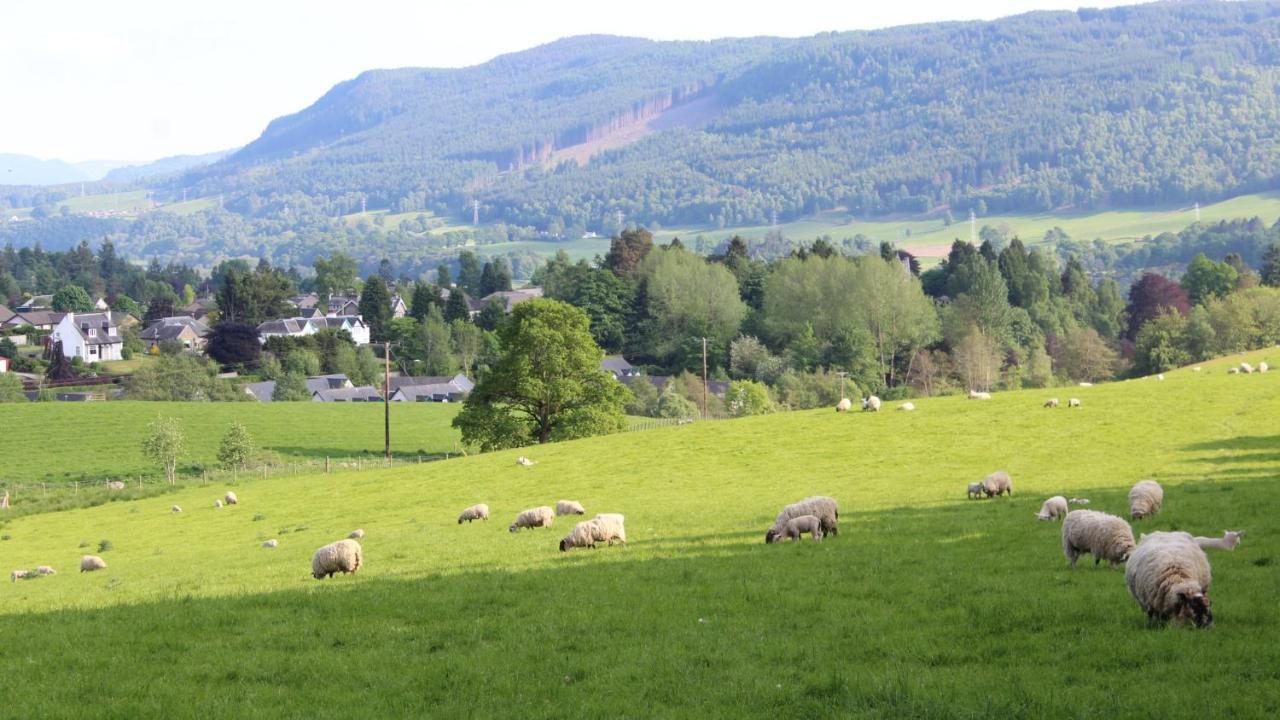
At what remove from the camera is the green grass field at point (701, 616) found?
45.2 ft

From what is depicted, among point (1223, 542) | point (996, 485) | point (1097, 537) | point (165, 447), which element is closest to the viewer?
point (1097, 537)

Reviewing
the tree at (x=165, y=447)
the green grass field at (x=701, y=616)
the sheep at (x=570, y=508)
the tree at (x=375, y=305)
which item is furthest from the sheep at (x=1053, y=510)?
the tree at (x=375, y=305)

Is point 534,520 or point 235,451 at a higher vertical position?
point 534,520

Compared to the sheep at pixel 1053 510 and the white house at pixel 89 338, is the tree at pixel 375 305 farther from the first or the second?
the sheep at pixel 1053 510

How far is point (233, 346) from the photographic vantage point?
155 meters

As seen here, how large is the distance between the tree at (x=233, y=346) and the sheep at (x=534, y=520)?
425 feet

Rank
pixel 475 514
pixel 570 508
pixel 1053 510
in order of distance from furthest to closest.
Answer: pixel 475 514 < pixel 570 508 < pixel 1053 510

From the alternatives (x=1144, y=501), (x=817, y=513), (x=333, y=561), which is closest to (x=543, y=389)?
(x=817, y=513)

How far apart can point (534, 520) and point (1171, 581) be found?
19.9 m

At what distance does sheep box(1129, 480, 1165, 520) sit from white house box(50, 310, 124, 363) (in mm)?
165114

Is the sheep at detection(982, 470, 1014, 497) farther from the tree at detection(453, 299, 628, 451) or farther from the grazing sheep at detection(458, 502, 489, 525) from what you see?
the tree at detection(453, 299, 628, 451)

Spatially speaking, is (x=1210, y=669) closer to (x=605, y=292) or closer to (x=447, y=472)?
(x=447, y=472)

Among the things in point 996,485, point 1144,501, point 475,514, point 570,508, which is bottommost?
point 475,514

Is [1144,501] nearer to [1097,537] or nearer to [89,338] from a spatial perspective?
[1097,537]
